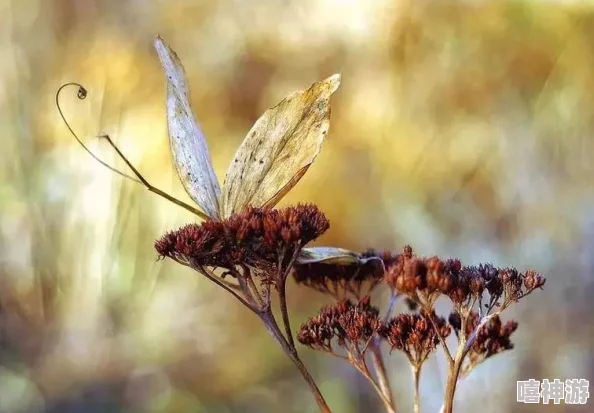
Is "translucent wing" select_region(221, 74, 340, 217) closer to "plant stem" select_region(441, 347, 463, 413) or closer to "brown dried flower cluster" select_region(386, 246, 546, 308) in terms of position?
"brown dried flower cluster" select_region(386, 246, 546, 308)

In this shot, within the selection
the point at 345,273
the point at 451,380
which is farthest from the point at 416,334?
the point at 345,273

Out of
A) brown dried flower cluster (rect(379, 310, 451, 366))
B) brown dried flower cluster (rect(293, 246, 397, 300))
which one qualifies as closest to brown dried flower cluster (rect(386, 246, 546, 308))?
brown dried flower cluster (rect(379, 310, 451, 366))

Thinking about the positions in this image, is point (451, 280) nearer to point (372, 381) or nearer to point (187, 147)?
point (372, 381)

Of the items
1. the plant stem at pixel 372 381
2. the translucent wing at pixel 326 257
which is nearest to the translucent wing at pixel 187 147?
the translucent wing at pixel 326 257

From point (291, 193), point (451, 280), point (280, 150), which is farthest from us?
point (291, 193)

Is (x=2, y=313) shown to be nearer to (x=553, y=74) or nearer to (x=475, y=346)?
(x=475, y=346)

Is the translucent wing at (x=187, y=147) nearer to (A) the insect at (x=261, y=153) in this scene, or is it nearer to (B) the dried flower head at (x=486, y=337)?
(A) the insect at (x=261, y=153)
